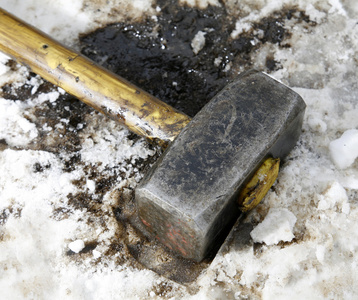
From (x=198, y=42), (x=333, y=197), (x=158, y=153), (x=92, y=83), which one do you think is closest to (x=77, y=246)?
(x=158, y=153)

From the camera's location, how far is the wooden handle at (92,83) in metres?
1.77

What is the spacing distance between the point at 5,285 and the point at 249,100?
1.30 m

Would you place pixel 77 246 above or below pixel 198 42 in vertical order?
below

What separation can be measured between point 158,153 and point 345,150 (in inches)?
35.0

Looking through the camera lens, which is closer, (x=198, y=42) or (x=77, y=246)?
(x=77, y=246)

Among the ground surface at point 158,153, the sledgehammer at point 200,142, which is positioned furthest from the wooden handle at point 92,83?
the ground surface at point 158,153

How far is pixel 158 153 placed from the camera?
2076 millimetres

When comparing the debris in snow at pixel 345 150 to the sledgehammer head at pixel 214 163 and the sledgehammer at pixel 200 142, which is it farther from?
the sledgehammer head at pixel 214 163

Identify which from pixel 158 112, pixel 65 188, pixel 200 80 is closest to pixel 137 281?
pixel 65 188

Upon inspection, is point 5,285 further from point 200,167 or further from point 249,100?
point 249,100

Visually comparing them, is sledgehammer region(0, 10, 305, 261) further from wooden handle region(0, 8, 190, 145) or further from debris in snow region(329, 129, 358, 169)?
debris in snow region(329, 129, 358, 169)

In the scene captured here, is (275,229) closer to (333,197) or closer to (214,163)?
(333,197)

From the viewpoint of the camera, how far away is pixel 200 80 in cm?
227

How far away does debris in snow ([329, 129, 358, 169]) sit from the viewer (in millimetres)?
1941
